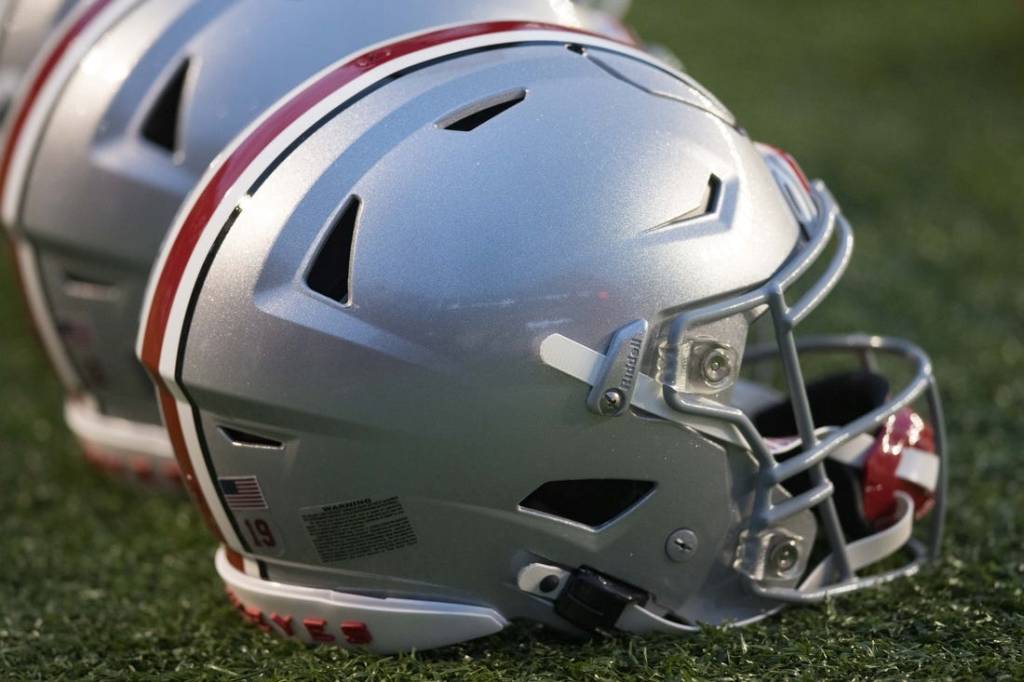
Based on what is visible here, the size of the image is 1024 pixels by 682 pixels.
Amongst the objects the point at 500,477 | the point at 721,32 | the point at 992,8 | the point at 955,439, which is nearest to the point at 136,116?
the point at 500,477

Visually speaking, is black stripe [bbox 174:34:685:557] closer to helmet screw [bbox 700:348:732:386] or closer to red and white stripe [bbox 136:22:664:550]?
red and white stripe [bbox 136:22:664:550]

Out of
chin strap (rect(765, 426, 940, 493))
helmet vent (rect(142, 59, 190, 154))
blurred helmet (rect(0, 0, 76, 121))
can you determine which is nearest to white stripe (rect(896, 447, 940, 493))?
chin strap (rect(765, 426, 940, 493))

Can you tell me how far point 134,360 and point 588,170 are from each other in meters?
1.31

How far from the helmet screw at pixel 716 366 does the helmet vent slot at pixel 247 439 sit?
63 centimetres

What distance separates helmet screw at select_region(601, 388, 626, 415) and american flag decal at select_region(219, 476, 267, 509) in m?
0.54

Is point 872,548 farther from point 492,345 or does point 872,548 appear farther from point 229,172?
point 229,172

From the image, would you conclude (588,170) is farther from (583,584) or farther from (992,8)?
(992,8)

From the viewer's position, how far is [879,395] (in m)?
2.30

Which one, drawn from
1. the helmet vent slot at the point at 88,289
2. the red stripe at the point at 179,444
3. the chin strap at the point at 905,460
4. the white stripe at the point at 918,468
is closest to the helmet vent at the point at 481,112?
the red stripe at the point at 179,444

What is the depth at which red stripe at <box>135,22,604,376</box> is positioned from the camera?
77.0 inches

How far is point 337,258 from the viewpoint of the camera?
6.15ft

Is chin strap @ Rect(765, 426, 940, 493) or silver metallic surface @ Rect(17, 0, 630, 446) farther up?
silver metallic surface @ Rect(17, 0, 630, 446)

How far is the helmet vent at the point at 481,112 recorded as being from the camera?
1.92 meters

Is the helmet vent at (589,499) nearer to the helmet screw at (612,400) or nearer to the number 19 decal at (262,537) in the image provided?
the helmet screw at (612,400)
